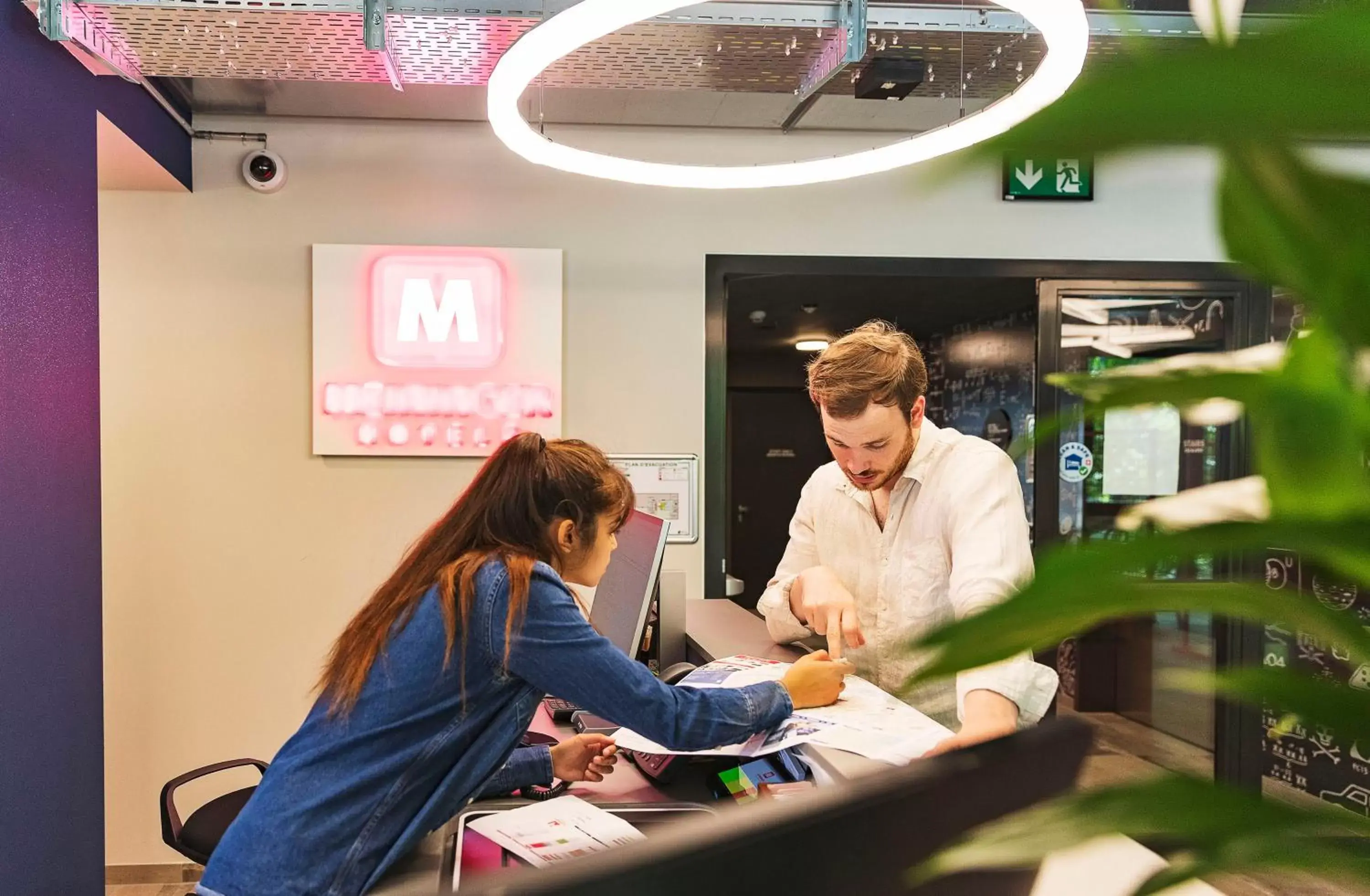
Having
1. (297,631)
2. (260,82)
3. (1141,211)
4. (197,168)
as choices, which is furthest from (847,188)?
(297,631)

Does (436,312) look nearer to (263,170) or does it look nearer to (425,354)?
(425,354)

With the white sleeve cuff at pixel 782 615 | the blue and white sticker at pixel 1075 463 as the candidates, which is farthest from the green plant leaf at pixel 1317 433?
the blue and white sticker at pixel 1075 463

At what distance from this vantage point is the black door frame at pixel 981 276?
3.97m

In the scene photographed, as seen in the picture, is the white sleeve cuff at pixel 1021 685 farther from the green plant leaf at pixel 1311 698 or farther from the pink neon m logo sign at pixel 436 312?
the pink neon m logo sign at pixel 436 312

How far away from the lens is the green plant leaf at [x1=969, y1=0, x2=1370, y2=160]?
206 millimetres

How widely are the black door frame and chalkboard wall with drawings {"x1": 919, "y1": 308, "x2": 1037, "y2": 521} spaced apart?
1.96 m

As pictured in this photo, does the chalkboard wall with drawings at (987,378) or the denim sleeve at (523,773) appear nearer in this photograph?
the denim sleeve at (523,773)

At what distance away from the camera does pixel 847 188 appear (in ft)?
13.1

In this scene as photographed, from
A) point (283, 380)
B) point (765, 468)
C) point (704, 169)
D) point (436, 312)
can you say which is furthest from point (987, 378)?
point (704, 169)

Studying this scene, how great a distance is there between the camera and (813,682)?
1.66 meters

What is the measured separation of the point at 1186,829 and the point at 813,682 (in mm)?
1412

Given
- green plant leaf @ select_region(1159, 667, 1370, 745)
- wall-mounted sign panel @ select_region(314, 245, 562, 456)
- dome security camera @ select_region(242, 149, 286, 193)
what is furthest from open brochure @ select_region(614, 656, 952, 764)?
dome security camera @ select_region(242, 149, 286, 193)

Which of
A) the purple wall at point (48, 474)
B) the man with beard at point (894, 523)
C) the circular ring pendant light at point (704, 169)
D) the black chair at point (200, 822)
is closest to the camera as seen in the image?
the circular ring pendant light at point (704, 169)

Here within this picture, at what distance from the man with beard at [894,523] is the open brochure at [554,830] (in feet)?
1.99
